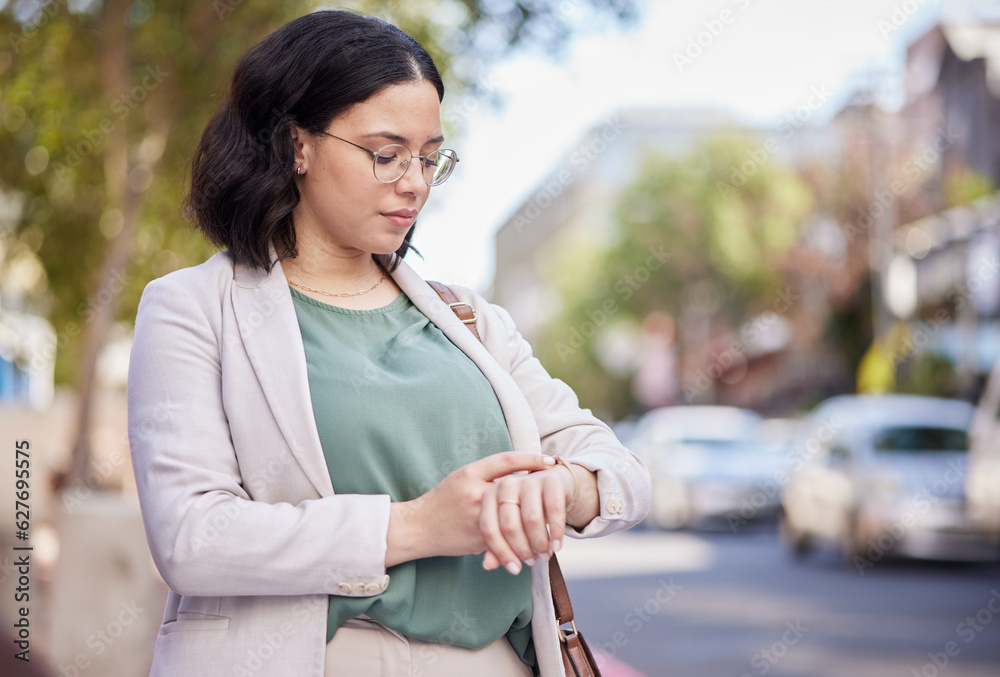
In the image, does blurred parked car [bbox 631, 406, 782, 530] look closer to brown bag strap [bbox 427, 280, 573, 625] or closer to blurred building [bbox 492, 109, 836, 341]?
brown bag strap [bbox 427, 280, 573, 625]

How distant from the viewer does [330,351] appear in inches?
76.5

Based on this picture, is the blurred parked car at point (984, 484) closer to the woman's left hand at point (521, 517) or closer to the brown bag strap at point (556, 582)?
the brown bag strap at point (556, 582)

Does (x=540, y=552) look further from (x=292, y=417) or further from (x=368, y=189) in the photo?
(x=368, y=189)

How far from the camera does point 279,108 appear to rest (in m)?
1.99

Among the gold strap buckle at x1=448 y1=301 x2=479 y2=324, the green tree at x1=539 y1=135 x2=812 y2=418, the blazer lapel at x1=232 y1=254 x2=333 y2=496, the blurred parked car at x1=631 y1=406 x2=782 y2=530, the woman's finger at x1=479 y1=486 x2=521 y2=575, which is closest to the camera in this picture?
the woman's finger at x1=479 y1=486 x2=521 y2=575

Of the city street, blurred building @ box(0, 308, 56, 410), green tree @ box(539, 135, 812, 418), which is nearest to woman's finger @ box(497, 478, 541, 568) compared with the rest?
the city street

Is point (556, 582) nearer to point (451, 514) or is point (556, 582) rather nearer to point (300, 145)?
point (451, 514)

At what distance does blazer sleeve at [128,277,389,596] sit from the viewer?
1.67 metres

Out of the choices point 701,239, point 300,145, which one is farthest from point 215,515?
point 701,239

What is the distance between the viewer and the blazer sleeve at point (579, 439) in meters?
1.83

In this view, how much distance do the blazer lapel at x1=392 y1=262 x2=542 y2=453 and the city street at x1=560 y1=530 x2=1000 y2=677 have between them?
557 cm

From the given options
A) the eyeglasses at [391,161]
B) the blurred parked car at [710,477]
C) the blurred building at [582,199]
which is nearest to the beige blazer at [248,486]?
the eyeglasses at [391,161]

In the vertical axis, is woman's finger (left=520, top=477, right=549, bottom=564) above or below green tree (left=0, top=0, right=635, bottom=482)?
below

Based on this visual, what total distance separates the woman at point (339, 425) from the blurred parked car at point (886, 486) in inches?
477
